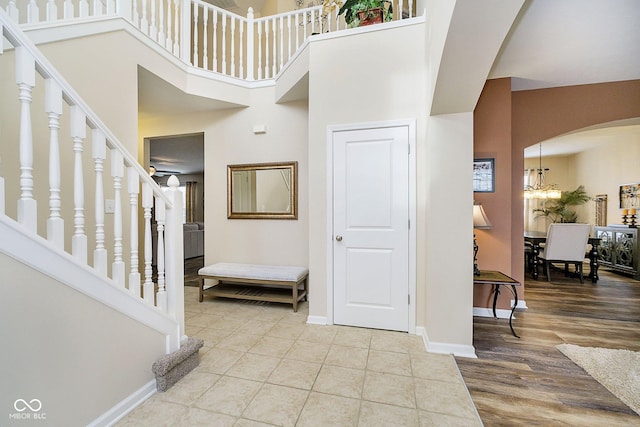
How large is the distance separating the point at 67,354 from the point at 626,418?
9.95 feet

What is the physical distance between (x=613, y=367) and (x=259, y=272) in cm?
328

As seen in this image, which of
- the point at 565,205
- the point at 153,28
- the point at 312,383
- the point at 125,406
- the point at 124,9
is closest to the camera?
the point at 125,406

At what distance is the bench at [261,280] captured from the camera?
322cm

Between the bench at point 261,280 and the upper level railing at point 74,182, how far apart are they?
1.13 meters

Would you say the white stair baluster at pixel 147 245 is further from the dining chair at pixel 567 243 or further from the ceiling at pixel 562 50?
the dining chair at pixel 567 243

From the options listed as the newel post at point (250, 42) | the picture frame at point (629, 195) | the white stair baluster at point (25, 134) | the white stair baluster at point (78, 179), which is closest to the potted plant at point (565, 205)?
the picture frame at point (629, 195)

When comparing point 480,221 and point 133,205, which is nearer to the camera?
point 133,205

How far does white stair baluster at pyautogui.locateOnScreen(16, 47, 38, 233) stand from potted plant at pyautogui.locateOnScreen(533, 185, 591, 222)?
977 cm

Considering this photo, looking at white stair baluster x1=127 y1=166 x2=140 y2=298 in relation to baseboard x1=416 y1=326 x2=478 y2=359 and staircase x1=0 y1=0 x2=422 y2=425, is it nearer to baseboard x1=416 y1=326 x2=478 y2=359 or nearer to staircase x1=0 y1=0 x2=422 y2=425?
staircase x1=0 y1=0 x2=422 y2=425

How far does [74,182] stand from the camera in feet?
4.44

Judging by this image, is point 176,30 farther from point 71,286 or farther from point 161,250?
point 71,286

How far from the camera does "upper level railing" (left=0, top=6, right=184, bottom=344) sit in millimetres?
1147

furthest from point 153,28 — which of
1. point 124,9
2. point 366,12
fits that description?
point 366,12

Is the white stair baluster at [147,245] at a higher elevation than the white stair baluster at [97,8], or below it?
below
